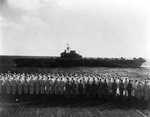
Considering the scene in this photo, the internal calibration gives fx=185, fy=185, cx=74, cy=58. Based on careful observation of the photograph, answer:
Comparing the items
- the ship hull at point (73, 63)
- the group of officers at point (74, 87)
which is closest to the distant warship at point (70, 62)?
the ship hull at point (73, 63)

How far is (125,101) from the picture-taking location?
11430 millimetres

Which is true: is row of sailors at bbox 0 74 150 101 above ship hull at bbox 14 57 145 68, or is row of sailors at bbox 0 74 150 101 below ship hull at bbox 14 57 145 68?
below

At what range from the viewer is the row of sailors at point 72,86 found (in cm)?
1166

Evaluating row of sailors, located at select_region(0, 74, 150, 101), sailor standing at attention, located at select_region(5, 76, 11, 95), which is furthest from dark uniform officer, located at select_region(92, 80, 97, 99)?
sailor standing at attention, located at select_region(5, 76, 11, 95)

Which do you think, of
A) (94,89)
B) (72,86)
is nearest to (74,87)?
(72,86)

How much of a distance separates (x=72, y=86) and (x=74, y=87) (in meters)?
0.14

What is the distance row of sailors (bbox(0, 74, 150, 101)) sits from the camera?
11.7 metres

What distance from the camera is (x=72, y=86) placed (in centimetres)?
1166

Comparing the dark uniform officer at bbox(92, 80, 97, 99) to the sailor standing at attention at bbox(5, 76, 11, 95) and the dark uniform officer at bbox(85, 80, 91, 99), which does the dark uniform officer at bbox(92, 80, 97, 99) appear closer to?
the dark uniform officer at bbox(85, 80, 91, 99)

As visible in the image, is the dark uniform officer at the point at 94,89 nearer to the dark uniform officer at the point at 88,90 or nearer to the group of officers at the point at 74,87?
the group of officers at the point at 74,87

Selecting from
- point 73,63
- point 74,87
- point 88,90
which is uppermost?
point 73,63

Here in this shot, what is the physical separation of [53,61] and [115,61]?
75.8ft

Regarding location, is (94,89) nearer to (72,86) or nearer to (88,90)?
(88,90)

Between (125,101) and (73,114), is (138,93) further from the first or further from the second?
(73,114)
